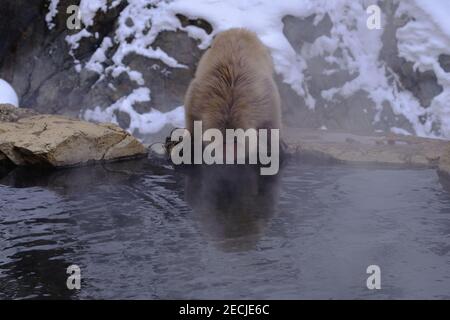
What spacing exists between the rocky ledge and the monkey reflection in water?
1241 millimetres

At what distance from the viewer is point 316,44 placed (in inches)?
374

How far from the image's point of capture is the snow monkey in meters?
6.20

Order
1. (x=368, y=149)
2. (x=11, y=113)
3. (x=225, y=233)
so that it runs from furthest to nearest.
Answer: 1. (x=11, y=113)
2. (x=368, y=149)
3. (x=225, y=233)

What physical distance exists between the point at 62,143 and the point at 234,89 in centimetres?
221

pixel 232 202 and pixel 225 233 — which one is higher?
pixel 232 202

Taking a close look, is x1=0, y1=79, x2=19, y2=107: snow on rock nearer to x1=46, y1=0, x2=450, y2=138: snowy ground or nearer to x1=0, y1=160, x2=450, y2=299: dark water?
x1=46, y1=0, x2=450, y2=138: snowy ground

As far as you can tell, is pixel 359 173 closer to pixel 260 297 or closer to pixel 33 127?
pixel 260 297

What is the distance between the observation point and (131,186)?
6305 millimetres

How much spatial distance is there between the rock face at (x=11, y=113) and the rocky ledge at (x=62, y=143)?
0.65 m

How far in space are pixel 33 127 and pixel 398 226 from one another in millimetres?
4757

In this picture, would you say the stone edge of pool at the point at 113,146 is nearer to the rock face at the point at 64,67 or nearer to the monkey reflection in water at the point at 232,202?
the monkey reflection in water at the point at 232,202

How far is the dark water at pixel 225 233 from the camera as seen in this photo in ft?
12.7

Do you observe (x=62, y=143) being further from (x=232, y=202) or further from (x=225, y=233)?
(x=225, y=233)

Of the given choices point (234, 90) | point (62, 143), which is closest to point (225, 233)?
point (234, 90)
